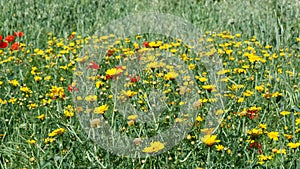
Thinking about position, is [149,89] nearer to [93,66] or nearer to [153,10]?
[93,66]

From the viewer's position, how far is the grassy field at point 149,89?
221cm

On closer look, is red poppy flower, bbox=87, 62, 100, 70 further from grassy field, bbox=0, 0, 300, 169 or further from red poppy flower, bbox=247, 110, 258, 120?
red poppy flower, bbox=247, 110, 258, 120

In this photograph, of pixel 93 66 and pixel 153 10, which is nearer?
pixel 93 66

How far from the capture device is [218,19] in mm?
4617

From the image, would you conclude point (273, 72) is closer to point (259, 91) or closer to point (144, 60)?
point (259, 91)

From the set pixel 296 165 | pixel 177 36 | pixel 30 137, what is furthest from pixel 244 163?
pixel 177 36

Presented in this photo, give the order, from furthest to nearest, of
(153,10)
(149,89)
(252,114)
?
(153,10) → (149,89) → (252,114)

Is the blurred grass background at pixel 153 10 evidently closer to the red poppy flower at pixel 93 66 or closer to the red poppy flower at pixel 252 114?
the red poppy flower at pixel 93 66

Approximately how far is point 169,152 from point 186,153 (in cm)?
8

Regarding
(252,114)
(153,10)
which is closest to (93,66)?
(252,114)

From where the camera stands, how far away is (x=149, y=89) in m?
2.91

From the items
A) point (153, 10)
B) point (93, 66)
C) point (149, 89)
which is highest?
point (153, 10)

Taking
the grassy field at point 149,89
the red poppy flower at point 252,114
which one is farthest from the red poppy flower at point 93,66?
the red poppy flower at point 252,114

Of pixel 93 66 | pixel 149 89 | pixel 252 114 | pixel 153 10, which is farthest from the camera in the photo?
pixel 153 10
